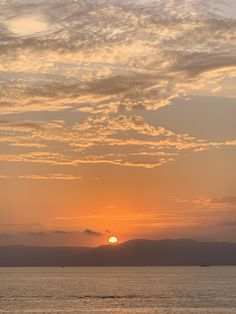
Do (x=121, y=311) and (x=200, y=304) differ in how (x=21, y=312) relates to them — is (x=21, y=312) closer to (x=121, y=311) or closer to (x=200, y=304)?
(x=121, y=311)

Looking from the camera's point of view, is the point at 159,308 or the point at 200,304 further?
the point at 200,304

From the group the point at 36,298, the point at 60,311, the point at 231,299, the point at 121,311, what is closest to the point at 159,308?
the point at 121,311

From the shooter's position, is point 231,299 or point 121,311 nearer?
point 121,311

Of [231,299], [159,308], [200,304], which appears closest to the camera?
[159,308]

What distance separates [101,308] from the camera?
508 ft

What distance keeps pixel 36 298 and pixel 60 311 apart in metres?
44.1

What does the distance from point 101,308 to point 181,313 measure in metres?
22.1

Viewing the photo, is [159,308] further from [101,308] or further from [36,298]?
[36,298]

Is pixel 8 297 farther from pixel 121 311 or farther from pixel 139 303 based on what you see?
pixel 121 311

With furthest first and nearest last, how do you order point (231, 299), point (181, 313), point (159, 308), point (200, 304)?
point (231, 299), point (200, 304), point (159, 308), point (181, 313)

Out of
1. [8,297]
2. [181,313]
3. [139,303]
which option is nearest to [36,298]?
[8,297]

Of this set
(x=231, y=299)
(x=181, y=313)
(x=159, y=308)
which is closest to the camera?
(x=181, y=313)

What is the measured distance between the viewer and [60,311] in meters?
147

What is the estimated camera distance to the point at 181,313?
14150 centimetres
